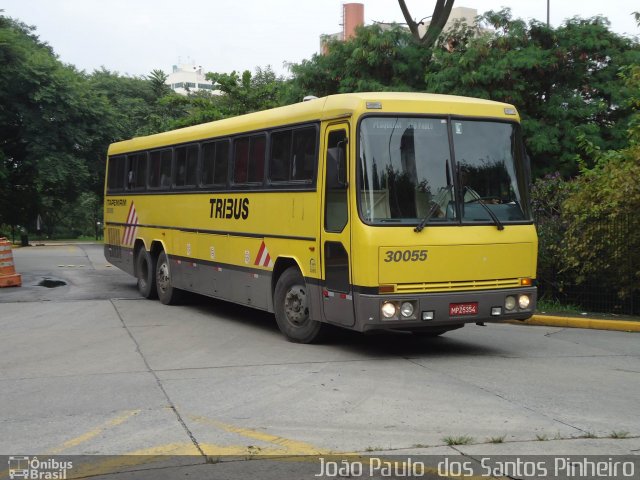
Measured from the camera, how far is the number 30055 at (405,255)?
9570mm

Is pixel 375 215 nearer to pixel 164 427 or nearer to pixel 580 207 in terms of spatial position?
pixel 164 427

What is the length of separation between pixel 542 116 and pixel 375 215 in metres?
14.3

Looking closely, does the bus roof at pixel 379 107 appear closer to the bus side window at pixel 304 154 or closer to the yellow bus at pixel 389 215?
the yellow bus at pixel 389 215

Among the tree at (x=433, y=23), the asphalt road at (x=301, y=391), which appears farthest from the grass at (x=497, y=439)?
the tree at (x=433, y=23)

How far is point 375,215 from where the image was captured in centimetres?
968

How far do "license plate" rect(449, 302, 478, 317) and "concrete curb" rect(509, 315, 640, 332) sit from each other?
4308 mm

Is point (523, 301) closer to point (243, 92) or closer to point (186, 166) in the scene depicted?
point (186, 166)

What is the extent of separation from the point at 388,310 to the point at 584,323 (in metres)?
5.38

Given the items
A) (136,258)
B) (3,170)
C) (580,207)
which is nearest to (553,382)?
(580,207)

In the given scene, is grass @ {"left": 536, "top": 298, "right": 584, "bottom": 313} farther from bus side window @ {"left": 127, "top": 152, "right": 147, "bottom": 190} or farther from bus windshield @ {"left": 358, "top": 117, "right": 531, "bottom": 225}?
bus side window @ {"left": 127, "top": 152, "right": 147, "bottom": 190}

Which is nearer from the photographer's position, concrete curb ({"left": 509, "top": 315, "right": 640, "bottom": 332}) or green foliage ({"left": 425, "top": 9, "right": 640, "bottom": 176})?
concrete curb ({"left": 509, "top": 315, "right": 640, "bottom": 332})

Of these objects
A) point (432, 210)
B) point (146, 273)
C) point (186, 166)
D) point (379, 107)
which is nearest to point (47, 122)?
point (146, 273)

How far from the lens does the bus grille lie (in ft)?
31.7

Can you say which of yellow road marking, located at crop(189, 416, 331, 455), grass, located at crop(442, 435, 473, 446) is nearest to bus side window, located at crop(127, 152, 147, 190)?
yellow road marking, located at crop(189, 416, 331, 455)
